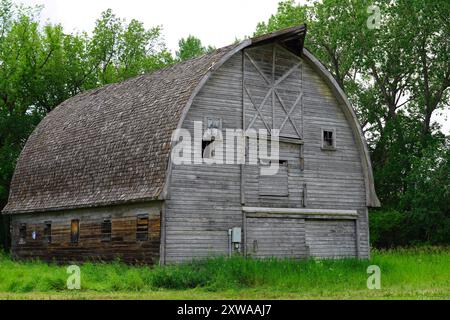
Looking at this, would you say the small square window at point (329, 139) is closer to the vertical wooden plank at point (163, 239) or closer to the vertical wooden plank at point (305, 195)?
the vertical wooden plank at point (305, 195)

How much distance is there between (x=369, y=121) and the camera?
4622 cm

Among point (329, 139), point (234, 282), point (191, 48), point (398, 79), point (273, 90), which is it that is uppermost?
point (191, 48)

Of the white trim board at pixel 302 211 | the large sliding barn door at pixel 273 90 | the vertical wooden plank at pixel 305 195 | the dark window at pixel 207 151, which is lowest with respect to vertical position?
the white trim board at pixel 302 211

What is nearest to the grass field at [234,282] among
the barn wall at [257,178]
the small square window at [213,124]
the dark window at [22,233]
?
the barn wall at [257,178]

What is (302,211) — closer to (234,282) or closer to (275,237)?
(275,237)

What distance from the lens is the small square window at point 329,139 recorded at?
27584 millimetres

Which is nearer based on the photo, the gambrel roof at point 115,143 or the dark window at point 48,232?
the gambrel roof at point 115,143

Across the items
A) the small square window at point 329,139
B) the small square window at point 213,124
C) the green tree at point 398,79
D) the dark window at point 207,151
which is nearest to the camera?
the dark window at point 207,151

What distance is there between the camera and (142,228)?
24375 millimetres

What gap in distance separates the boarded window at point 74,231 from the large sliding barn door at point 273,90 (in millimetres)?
7498

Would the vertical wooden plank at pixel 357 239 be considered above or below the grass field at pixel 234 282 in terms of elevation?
above

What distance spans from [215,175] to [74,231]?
6.70m

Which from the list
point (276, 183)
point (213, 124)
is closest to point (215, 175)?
point (213, 124)

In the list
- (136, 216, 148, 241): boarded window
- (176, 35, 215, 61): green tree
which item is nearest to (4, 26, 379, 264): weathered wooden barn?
(136, 216, 148, 241): boarded window
